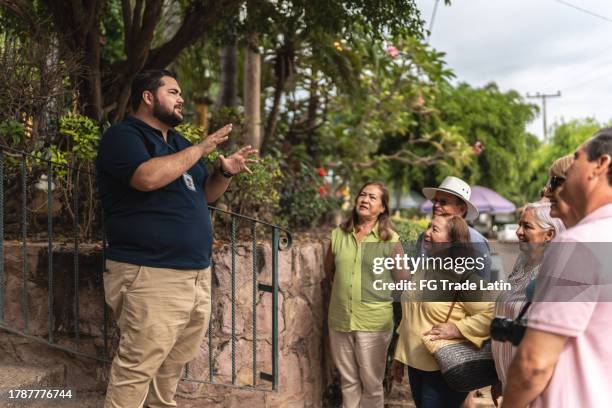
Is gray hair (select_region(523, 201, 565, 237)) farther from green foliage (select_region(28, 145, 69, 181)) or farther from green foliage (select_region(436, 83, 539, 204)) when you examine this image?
green foliage (select_region(436, 83, 539, 204))

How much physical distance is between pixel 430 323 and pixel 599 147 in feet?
6.68

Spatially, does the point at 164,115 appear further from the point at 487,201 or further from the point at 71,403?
the point at 487,201

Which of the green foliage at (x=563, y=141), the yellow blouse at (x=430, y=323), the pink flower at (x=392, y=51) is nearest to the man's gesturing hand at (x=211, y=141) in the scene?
the yellow blouse at (x=430, y=323)

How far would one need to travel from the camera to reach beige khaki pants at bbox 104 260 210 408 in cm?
285

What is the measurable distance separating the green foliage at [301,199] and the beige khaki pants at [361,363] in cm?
257

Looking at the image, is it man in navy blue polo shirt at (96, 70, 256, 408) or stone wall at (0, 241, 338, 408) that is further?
stone wall at (0, 241, 338, 408)

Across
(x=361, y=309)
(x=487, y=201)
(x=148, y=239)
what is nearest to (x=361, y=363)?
(x=361, y=309)

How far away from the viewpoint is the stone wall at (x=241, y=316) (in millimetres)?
3953

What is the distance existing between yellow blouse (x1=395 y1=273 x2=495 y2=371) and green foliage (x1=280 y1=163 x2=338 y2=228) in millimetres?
3290

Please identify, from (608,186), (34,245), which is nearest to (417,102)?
(34,245)

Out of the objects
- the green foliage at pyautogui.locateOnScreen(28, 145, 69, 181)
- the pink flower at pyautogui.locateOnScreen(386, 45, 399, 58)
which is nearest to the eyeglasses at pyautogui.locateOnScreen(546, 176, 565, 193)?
the green foliage at pyautogui.locateOnScreen(28, 145, 69, 181)

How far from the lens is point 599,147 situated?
165cm

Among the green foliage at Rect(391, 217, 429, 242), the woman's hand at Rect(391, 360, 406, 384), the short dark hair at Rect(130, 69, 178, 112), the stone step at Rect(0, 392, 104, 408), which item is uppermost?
the short dark hair at Rect(130, 69, 178, 112)

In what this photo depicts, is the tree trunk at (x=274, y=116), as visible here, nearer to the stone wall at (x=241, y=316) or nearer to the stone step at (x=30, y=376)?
the stone wall at (x=241, y=316)
